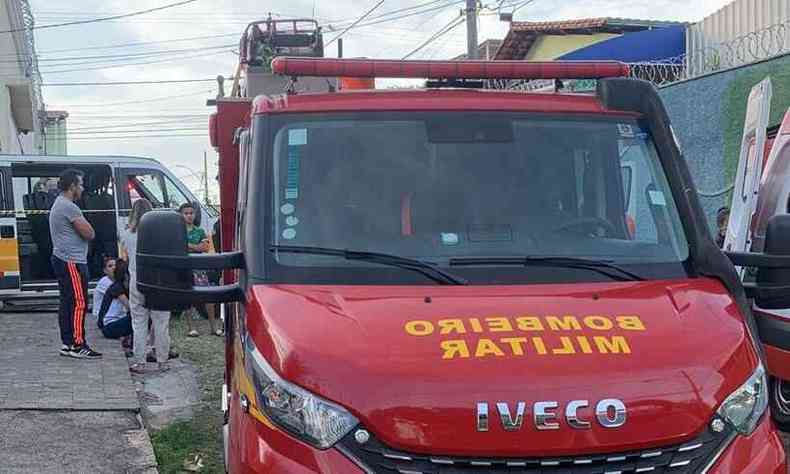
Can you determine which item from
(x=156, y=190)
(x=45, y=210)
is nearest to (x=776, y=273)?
(x=156, y=190)

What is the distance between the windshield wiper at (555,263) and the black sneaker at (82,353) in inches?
259

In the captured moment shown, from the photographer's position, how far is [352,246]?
3.36 metres

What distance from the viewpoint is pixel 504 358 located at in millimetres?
2730

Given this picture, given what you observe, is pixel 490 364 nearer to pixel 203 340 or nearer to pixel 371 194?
pixel 371 194

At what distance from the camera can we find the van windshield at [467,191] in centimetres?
340

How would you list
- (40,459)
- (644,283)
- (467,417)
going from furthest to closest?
(40,459)
(644,283)
(467,417)

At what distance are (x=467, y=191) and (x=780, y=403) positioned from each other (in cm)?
383

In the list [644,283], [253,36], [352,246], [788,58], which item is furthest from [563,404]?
[253,36]

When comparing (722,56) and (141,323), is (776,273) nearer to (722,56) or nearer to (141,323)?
(141,323)

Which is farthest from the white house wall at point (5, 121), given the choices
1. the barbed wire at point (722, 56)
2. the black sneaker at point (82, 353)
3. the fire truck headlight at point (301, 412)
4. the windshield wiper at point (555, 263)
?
the fire truck headlight at point (301, 412)

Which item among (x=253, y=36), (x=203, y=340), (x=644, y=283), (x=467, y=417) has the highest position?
(x=253, y=36)

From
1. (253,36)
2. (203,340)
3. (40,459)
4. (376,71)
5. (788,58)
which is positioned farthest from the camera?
(253,36)

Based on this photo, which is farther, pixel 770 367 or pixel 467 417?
pixel 770 367

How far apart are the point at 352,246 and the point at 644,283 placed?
3.37 feet
